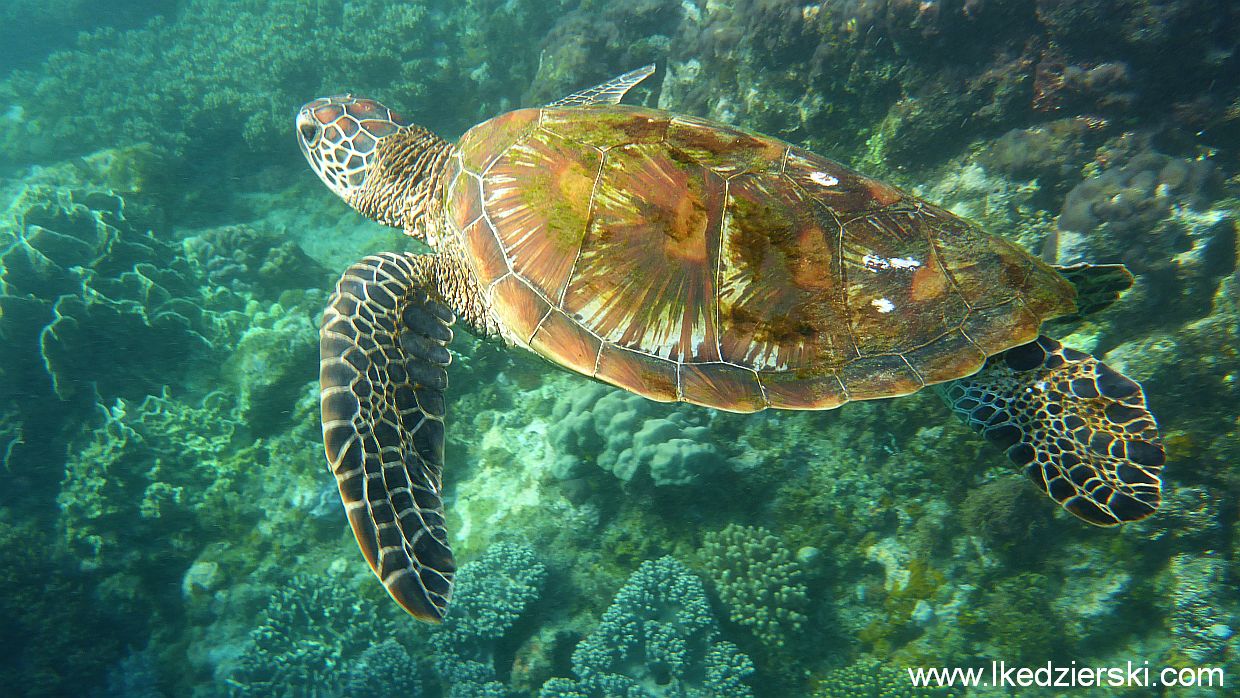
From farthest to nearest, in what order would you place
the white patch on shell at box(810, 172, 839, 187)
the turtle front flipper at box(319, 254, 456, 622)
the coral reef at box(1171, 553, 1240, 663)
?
1. the coral reef at box(1171, 553, 1240, 663)
2. the white patch on shell at box(810, 172, 839, 187)
3. the turtle front flipper at box(319, 254, 456, 622)

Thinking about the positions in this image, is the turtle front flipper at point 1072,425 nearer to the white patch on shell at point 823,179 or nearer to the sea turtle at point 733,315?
the sea turtle at point 733,315

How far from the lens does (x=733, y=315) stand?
92.0 inches

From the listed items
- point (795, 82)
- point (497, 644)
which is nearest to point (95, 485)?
point (497, 644)

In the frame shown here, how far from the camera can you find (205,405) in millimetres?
5246

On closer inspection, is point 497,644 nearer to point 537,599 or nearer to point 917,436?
point 537,599

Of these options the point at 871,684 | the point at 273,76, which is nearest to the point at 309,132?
the point at 871,684

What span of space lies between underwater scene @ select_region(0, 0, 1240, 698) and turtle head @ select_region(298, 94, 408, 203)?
38mm

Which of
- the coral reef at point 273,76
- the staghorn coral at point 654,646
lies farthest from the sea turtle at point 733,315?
the coral reef at point 273,76

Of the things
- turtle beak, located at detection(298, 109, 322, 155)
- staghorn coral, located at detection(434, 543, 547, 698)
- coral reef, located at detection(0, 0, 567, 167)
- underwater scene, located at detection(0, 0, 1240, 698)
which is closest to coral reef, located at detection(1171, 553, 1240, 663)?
underwater scene, located at detection(0, 0, 1240, 698)

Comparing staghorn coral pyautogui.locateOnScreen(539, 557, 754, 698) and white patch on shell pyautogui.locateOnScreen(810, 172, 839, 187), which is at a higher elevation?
white patch on shell pyautogui.locateOnScreen(810, 172, 839, 187)

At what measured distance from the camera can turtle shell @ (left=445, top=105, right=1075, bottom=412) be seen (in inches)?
90.4

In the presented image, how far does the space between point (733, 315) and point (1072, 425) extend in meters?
1.76

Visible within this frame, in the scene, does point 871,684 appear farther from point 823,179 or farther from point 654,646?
point 823,179

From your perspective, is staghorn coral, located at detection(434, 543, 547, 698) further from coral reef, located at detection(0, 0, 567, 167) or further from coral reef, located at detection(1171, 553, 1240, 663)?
coral reef, located at detection(0, 0, 567, 167)
